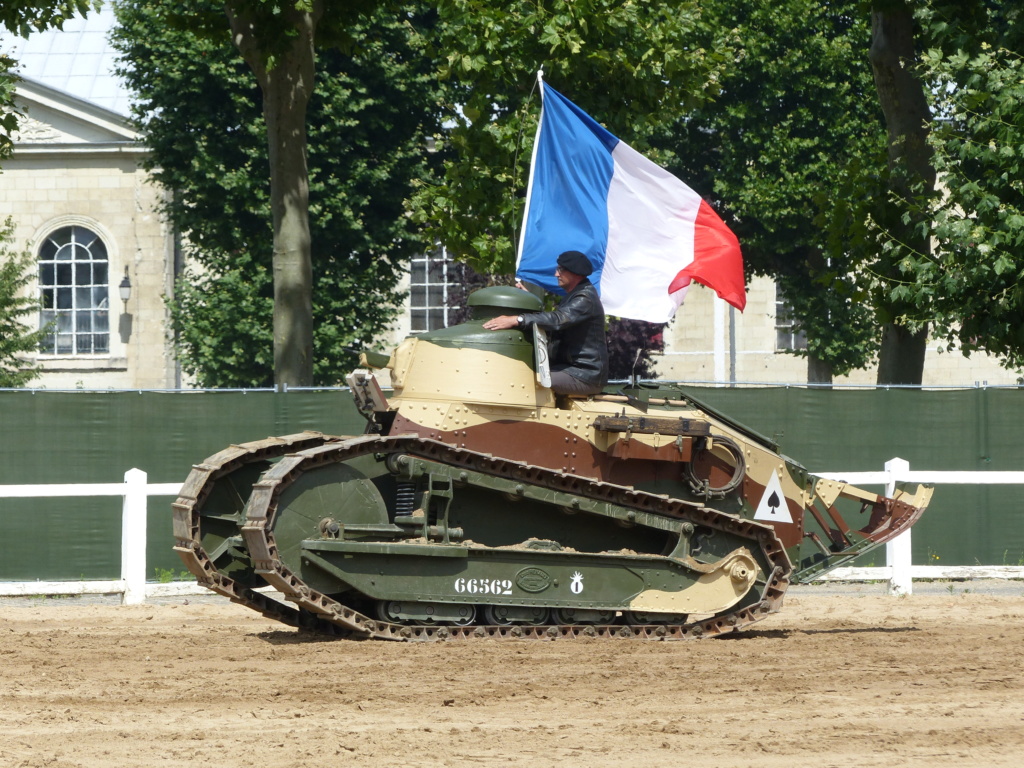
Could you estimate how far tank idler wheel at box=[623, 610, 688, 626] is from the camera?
36.6 ft

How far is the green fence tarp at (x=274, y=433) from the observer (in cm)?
1509

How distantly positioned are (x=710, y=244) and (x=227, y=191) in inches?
745

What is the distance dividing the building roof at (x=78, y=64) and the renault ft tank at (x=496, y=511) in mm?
35885

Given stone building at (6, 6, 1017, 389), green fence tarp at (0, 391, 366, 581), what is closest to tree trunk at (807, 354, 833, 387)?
stone building at (6, 6, 1017, 389)

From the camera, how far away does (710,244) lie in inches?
518

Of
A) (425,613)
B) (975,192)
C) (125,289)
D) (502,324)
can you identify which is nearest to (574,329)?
(502,324)

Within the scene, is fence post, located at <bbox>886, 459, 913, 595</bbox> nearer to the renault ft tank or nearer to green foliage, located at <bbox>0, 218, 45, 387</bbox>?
the renault ft tank

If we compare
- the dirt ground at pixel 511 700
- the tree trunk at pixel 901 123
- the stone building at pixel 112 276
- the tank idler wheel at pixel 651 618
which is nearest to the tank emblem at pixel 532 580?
the dirt ground at pixel 511 700

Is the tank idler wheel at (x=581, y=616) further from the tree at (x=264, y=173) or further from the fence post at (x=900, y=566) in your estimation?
the tree at (x=264, y=173)

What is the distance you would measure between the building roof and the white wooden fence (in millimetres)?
32291

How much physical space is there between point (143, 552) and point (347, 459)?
4.52 metres

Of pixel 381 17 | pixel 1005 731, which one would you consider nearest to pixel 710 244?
pixel 1005 731

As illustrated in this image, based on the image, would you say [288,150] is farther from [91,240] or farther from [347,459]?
[91,240]

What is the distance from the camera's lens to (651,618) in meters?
11.2
